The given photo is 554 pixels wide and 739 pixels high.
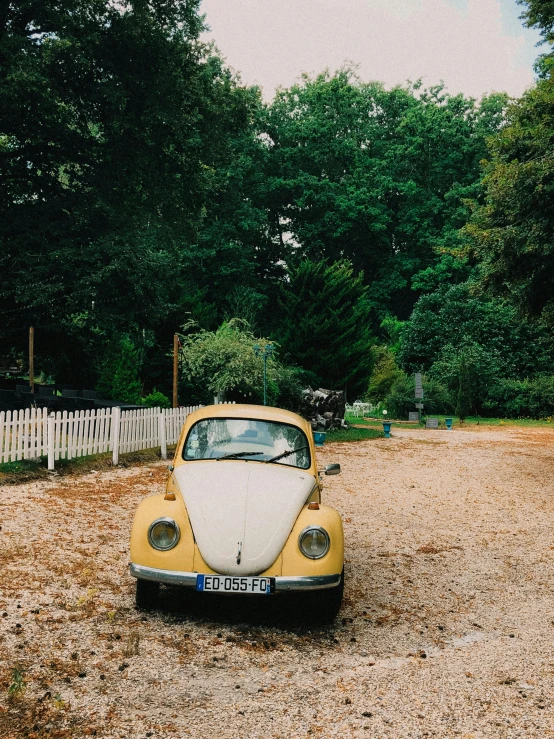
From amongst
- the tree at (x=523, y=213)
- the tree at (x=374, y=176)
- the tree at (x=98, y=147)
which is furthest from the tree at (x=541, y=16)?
the tree at (x=374, y=176)

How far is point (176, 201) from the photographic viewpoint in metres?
25.0

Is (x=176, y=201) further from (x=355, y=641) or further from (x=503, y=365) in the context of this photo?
(x=355, y=641)

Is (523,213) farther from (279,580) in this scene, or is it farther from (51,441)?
(279,580)

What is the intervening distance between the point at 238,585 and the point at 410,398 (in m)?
26.6

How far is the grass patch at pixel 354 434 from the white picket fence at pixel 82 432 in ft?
21.5

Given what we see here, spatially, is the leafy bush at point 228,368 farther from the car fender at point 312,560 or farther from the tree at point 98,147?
the car fender at point 312,560

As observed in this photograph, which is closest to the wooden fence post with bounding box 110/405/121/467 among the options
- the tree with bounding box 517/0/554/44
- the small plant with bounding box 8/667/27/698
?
the small plant with bounding box 8/667/27/698

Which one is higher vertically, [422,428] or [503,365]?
[503,365]

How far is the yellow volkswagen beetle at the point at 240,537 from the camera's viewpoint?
469cm

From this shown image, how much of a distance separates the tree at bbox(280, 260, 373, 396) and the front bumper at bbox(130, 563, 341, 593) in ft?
70.5

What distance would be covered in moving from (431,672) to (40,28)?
22969 millimetres

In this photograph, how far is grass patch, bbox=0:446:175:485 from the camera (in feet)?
35.4

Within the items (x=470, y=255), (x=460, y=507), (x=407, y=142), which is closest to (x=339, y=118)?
(x=407, y=142)

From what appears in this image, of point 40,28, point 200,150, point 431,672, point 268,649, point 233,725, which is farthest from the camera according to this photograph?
point 200,150
